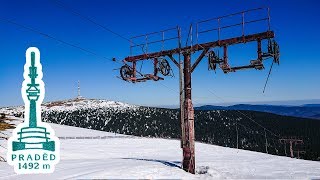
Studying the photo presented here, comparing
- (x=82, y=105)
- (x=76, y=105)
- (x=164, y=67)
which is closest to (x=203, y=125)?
(x=82, y=105)

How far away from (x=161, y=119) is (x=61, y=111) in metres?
27.8

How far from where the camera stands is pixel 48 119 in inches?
3346

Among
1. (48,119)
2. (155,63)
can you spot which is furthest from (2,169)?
(48,119)

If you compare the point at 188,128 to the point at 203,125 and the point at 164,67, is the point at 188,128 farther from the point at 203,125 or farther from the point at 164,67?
the point at 203,125

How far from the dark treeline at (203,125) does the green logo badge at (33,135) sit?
58004 millimetres

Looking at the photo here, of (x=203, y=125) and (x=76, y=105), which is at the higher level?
(x=76, y=105)

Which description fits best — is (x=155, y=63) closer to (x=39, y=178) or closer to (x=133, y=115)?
(x=39, y=178)

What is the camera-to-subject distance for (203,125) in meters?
106

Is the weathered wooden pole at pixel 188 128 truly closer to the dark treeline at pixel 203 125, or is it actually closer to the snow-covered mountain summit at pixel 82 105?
the dark treeline at pixel 203 125

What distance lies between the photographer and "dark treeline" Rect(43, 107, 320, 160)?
8588cm

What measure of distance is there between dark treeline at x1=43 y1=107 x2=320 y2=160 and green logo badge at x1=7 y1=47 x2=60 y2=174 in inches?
2284

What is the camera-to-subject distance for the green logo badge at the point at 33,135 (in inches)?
533

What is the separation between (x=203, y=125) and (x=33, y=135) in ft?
307

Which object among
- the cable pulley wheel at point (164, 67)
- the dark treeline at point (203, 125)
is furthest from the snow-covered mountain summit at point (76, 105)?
the cable pulley wheel at point (164, 67)
